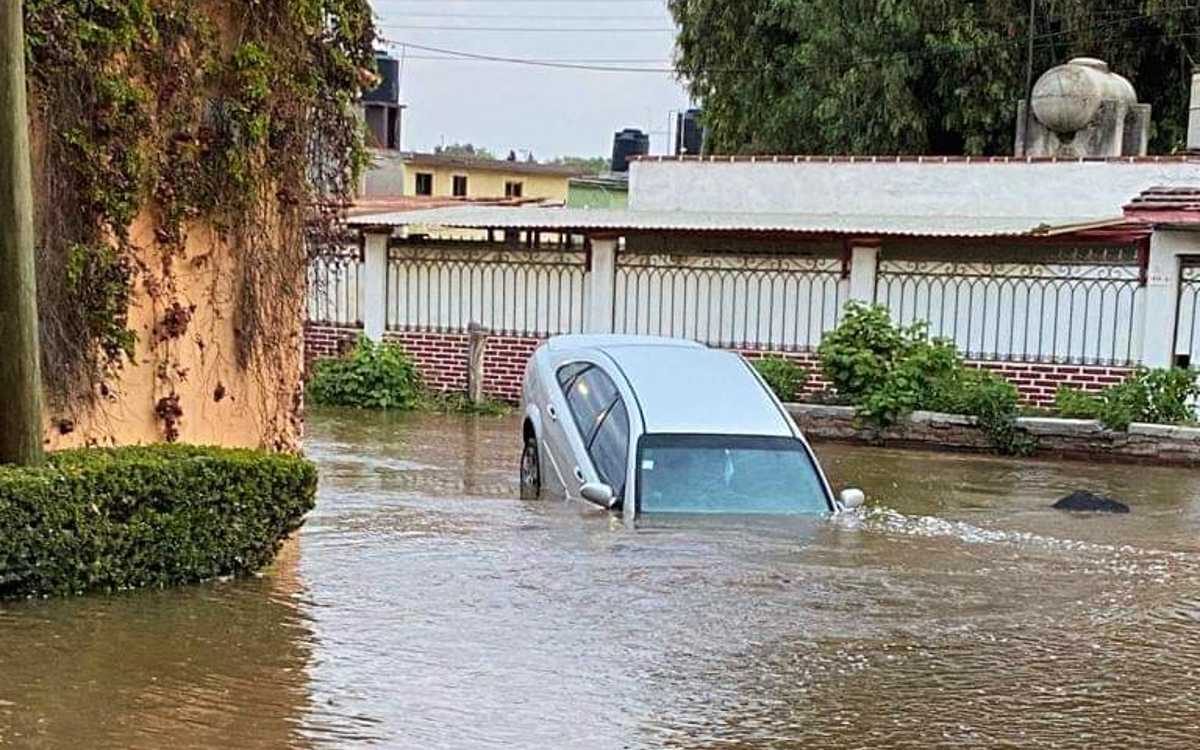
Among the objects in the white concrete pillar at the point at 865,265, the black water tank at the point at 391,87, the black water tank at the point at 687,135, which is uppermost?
the black water tank at the point at 391,87

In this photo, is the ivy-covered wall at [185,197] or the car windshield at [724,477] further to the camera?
the car windshield at [724,477]

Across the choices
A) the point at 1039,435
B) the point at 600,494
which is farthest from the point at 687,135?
the point at 600,494

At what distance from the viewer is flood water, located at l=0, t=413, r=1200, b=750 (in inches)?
233

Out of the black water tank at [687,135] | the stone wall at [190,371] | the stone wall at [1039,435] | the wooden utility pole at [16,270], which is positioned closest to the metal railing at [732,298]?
the stone wall at [1039,435]

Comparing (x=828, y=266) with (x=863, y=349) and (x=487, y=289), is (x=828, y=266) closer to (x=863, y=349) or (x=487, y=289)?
(x=863, y=349)

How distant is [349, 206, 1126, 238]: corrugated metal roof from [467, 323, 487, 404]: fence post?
1719 millimetres

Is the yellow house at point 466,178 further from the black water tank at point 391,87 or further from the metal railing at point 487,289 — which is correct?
the metal railing at point 487,289

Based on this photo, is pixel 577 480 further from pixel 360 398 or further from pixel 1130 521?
pixel 360 398

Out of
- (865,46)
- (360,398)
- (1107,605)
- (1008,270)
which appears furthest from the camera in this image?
(865,46)

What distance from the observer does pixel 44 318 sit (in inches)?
310

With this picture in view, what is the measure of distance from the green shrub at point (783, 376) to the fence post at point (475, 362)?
3.63 m

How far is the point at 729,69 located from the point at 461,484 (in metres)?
19.6

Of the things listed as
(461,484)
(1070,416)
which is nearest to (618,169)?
(1070,416)

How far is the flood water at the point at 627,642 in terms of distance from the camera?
5.92m
